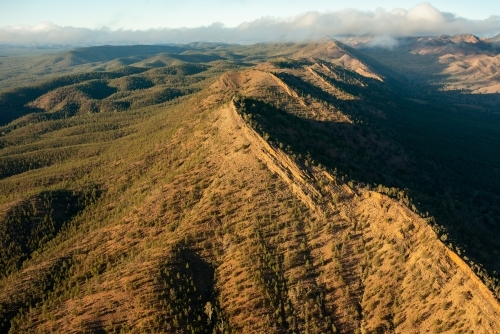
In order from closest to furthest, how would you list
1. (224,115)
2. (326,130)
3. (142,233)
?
(142,233) → (224,115) → (326,130)

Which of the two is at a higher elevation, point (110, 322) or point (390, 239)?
point (390, 239)

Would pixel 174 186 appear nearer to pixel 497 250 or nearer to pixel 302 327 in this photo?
pixel 302 327

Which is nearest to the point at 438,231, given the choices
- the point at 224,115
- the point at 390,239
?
the point at 390,239

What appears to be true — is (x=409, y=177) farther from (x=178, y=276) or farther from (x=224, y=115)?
(x=178, y=276)

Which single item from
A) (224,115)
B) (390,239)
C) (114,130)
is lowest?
(114,130)

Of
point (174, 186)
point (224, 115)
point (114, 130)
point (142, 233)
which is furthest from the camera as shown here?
point (114, 130)

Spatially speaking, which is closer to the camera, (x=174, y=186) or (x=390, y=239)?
(x=390, y=239)

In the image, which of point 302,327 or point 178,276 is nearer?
point 302,327

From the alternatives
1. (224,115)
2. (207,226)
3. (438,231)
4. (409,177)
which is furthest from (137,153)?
(438,231)

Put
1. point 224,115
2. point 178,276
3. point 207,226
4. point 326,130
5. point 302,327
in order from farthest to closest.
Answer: point 326,130, point 224,115, point 207,226, point 178,276, point 302,327
